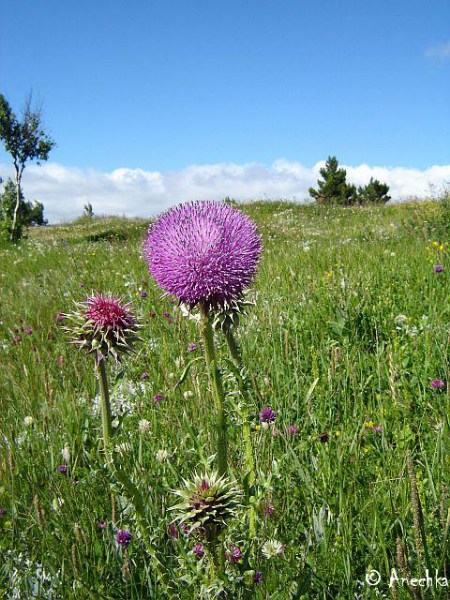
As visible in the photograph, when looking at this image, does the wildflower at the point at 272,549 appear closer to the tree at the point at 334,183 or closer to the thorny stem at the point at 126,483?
the thorny stem at the point at 126,483

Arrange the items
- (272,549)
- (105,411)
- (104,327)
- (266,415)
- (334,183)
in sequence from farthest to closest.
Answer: (334,183) < (266,415) < (104,327) < (272,549) < (105,411)

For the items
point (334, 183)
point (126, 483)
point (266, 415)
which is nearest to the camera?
point (126, 483)

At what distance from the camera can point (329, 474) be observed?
258cm

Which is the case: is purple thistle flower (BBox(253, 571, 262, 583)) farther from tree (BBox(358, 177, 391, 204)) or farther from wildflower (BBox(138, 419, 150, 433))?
tree (BBox(358, 177, 391, 204))

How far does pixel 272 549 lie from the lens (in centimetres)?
218

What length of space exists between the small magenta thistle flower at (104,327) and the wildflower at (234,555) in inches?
39.3

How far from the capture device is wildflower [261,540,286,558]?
215 centimetres

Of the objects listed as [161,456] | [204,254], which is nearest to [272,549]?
[161,456]

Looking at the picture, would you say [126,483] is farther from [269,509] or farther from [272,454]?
[272,454]

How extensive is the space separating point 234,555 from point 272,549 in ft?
0.58

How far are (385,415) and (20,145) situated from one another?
132 ft

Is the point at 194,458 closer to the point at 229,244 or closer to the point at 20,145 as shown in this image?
the point at 229,244

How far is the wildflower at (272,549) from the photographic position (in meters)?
2.15

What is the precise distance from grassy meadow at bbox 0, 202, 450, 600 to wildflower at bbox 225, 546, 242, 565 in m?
0.06
